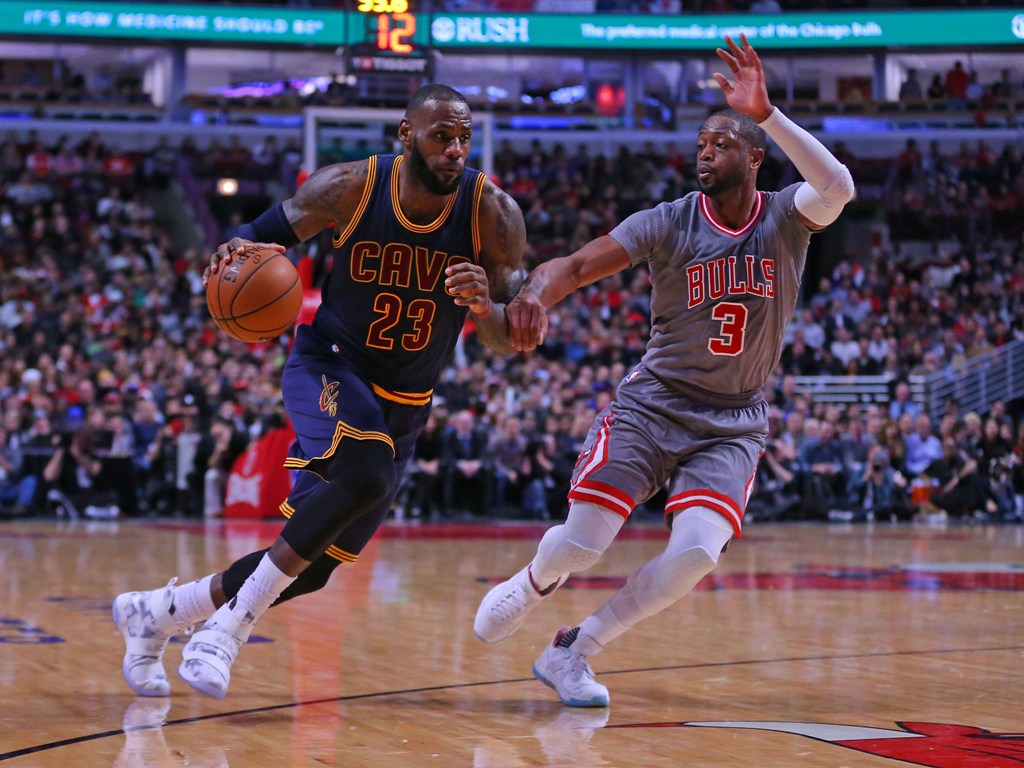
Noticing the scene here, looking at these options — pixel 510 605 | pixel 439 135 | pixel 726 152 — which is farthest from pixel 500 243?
pixel 510 605

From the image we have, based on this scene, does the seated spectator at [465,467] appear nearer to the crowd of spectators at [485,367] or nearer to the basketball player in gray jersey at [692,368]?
the crowd of spectators at [485,367]

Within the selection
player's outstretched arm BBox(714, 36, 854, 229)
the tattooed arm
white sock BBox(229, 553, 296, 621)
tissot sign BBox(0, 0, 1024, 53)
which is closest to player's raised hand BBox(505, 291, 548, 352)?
the tattooed arm

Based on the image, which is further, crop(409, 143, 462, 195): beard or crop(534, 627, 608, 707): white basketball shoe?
crop(409, 143, 462, 195): beard

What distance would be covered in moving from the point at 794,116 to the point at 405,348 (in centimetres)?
2406

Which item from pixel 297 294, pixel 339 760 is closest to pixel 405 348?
pixel 297 294

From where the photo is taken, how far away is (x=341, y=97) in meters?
17.0

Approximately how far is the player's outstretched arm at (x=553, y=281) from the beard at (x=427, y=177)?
0.44 meters

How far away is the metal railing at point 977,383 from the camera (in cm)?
1991

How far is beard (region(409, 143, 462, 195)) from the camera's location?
4832 mm

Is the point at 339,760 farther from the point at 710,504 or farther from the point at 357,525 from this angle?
the point at 710,504

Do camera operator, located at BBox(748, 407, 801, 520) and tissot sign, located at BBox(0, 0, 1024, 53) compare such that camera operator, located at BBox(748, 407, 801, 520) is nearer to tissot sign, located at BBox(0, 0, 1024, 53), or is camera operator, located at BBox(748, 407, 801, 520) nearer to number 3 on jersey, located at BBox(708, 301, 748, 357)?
number 3 on jersey, located at BBox(708, 301, 748, 357)

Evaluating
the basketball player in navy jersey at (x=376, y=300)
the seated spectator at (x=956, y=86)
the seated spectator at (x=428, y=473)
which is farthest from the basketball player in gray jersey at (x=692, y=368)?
the seated spectator at (x=956, y=86)

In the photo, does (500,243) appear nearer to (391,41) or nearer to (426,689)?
(426,689)

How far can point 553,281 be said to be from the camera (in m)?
4.67
